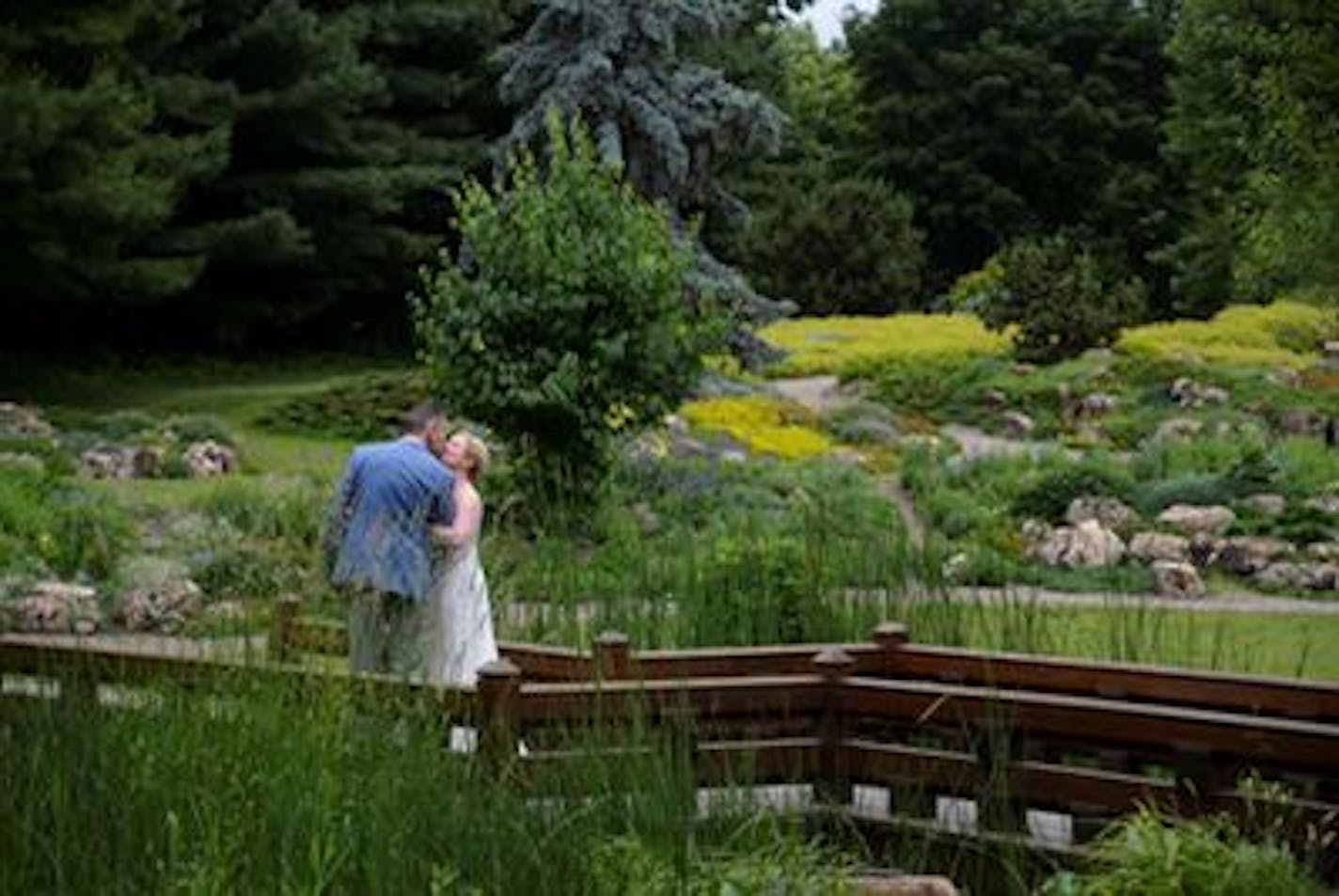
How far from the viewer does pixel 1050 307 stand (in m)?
28.5

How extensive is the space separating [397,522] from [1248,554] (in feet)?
32.2

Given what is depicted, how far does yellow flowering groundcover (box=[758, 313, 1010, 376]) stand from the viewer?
28.3 m

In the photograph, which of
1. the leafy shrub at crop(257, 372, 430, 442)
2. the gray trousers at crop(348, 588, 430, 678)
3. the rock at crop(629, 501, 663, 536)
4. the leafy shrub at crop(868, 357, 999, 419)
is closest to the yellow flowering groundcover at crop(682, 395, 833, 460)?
the leafy shrub at crop(868, 357, 999, 419)

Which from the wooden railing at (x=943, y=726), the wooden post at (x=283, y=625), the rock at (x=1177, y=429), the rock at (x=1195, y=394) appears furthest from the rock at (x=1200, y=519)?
the wooden post at (x=283, y=625)

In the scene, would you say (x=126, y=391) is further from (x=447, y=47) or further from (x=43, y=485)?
(x=43, y=485)

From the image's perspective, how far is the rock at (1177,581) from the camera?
1511cm

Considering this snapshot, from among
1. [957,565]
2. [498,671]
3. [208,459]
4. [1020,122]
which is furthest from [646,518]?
[1020,122]

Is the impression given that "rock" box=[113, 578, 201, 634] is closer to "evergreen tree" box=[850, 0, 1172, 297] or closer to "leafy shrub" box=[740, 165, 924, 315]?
"leafy shrub" box=[740, 165, 924, 315]

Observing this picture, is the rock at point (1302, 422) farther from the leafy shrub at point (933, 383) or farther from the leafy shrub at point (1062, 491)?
the leafy shrub at point (1062, 491)

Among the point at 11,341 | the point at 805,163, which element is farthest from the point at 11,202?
the point at 805,163

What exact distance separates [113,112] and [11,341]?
23.7ft

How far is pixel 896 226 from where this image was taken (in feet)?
126

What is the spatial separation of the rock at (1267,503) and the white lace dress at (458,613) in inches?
404

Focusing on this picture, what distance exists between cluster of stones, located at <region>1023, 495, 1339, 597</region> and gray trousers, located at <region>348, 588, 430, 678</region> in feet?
27.4
